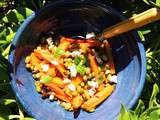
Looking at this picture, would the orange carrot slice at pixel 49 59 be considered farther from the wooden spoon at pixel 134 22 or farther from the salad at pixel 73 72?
the wooden spoon at pixel 134 22

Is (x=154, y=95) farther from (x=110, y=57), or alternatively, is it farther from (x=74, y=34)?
(x=74, y=34)

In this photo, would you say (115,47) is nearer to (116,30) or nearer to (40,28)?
(116,30)

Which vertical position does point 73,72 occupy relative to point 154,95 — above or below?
above

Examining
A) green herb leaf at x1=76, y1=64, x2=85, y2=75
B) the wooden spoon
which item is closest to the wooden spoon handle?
the wooden spoon

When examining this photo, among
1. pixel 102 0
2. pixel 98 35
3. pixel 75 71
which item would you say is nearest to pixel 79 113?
pixel 75 71

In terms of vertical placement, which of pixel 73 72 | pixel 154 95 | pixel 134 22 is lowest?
pixel 154 95

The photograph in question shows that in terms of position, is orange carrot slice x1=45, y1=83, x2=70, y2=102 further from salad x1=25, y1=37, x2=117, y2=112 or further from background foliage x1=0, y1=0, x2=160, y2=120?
background foliage x1=0, y1=0, x2=160, y2=120

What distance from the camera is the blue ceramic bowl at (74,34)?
4.67ft

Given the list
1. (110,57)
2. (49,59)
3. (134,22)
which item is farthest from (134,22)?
(49,59)

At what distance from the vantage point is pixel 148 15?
53.1 inches

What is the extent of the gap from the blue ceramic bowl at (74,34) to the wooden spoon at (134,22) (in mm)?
37

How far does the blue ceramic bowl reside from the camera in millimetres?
1424

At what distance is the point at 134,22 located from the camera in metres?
1.37

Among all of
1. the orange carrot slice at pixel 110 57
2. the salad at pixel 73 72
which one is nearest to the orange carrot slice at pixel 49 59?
the salad at pixel 73 72
